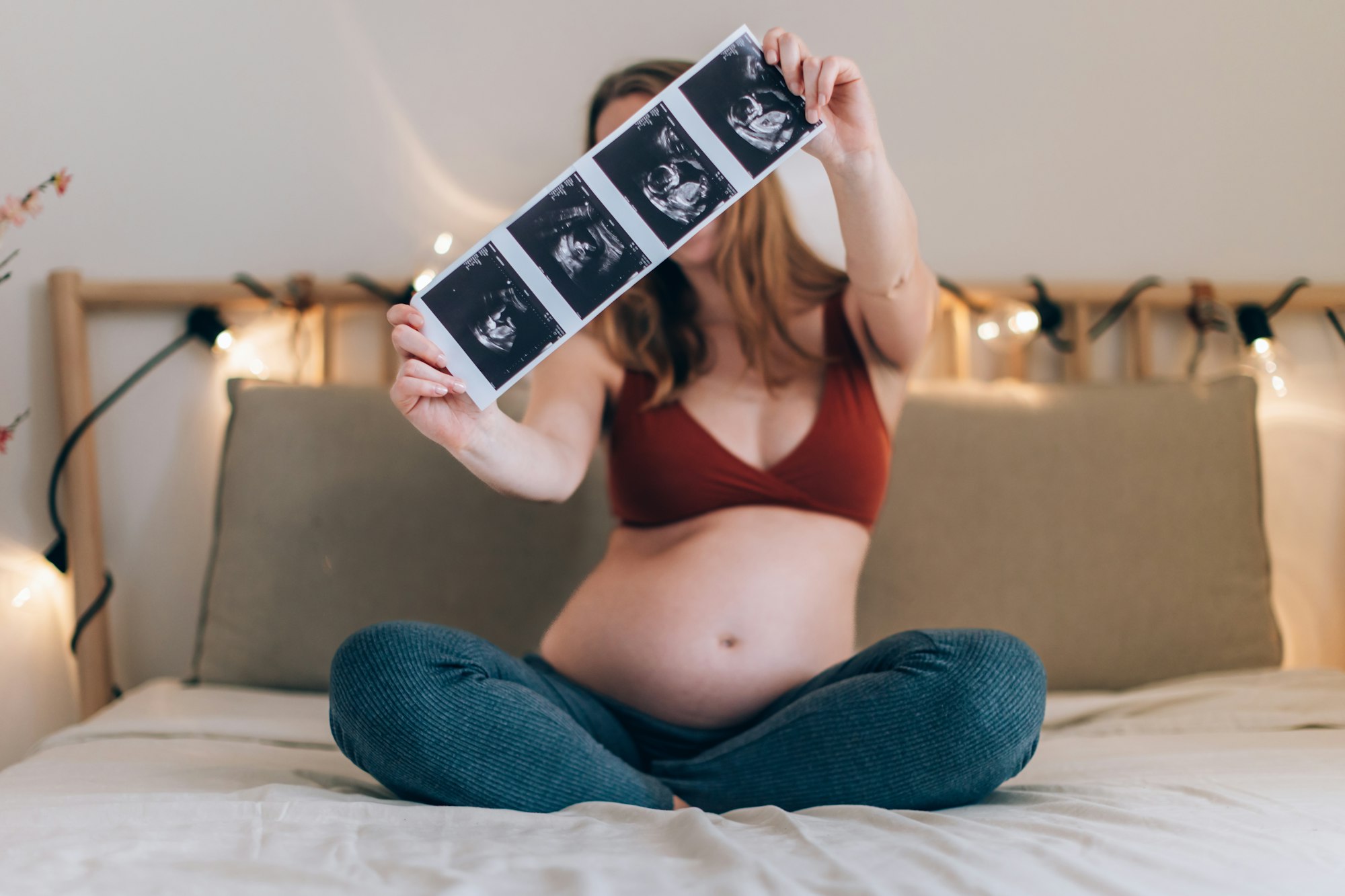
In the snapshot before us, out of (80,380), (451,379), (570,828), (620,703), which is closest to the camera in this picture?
(570,828)

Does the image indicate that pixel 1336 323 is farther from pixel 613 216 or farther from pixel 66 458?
pixel 66 458

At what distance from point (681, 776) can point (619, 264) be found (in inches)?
17.5

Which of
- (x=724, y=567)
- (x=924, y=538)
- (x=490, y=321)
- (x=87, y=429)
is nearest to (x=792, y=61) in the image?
(x=490, y=321)

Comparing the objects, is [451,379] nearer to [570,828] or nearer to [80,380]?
[570,828]

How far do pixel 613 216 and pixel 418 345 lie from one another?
190mm

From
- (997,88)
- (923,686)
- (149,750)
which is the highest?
(997,88)

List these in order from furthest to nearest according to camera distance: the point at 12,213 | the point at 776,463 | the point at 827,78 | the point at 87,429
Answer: the point at 87,429 < the point at 776,463 < the point at 12,213 < the point at 827,78

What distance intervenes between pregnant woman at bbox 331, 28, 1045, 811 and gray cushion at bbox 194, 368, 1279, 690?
245 millimetres

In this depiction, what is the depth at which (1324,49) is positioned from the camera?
1441 millimetres

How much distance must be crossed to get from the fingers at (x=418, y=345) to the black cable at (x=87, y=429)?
80 centimetres

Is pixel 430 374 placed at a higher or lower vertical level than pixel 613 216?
lower

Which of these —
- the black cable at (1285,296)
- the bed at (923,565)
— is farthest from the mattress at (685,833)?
the black cable at (1285,296)

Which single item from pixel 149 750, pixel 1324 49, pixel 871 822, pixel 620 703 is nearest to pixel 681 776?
pixel 620 703

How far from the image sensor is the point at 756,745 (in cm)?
80
